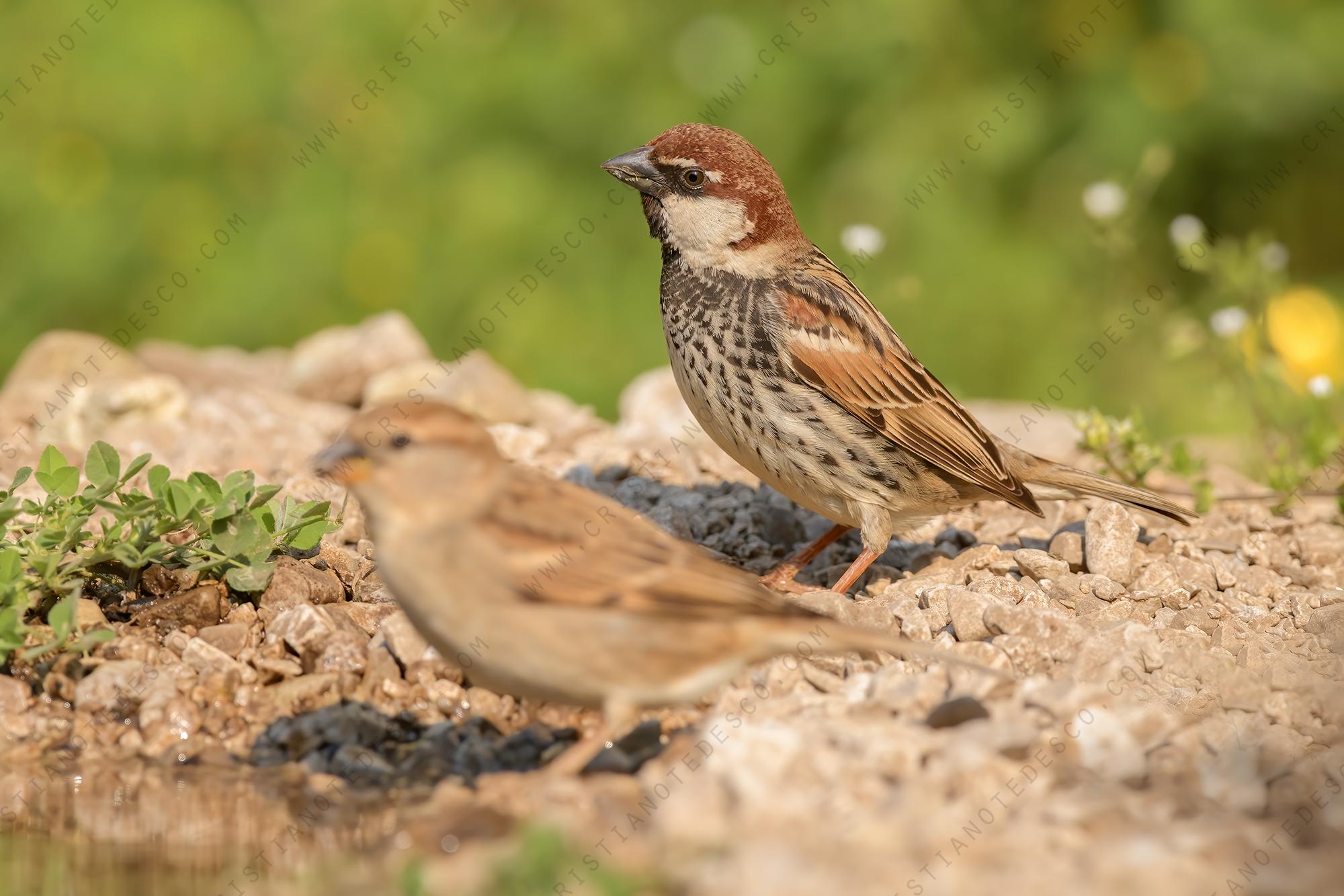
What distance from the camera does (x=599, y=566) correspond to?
3.36 meters

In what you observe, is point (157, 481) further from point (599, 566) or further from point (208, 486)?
point (599, 566)

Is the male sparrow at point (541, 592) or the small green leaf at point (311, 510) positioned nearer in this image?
the male sparrow at point (541, 592)

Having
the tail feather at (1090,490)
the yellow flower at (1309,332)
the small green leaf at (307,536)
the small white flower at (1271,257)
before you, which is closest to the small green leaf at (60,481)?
the small green leaf at (307,536)

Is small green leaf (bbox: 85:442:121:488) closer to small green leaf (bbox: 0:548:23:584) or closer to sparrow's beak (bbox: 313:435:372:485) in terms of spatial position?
small green leaf (bbox: 0:548:23:584)

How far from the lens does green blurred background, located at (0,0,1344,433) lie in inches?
331

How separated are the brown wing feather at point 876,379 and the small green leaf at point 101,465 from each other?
2.18 m

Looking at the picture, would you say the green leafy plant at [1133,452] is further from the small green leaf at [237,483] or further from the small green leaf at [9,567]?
the small green leaf at [9,567]

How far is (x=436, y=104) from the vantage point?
8906 mm

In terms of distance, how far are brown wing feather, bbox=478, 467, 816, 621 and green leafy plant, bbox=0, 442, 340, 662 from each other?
3.59 ft

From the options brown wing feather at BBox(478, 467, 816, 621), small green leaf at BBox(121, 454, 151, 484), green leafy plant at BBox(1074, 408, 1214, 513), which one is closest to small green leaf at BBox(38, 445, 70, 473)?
small green leaf at BBox(121, 454, 151, 484)

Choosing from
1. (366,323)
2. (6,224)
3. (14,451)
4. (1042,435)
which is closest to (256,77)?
(6,224)

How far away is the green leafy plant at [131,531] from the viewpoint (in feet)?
12.9

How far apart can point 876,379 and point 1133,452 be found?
1347 mm

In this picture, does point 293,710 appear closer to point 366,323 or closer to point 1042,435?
point 366,323
